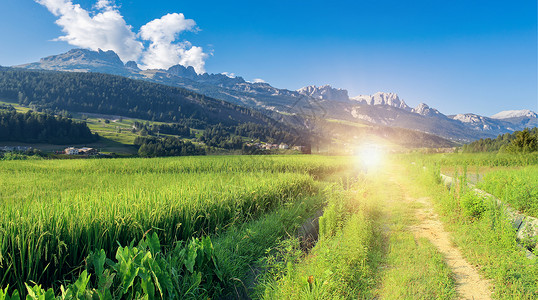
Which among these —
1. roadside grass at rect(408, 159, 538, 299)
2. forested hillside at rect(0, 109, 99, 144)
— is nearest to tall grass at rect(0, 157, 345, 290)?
roadside grass at rect(408, 159, 538, 299)

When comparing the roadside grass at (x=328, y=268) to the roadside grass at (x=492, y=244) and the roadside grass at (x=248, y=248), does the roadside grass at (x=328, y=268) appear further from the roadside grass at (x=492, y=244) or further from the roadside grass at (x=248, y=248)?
the roadside grass at (x=492, y=244)

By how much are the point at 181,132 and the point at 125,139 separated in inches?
1310

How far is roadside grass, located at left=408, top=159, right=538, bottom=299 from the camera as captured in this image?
4.50 m

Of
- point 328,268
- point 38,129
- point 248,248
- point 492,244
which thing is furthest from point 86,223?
point 38,129

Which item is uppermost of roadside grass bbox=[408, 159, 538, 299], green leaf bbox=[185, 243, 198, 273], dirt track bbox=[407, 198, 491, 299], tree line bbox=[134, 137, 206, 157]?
green leaf bbox=[185, 243, 198, 273]

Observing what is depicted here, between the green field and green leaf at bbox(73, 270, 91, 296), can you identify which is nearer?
green leaf at bbox(73, 270, 91, 296)

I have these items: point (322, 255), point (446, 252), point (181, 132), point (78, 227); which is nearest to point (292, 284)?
point (322, 255)

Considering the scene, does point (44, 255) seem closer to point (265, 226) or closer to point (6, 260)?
point (6, 260)

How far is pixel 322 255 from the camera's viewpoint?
4250 mm

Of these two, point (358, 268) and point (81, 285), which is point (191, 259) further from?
point (358, 268)

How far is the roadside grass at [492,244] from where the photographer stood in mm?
4504

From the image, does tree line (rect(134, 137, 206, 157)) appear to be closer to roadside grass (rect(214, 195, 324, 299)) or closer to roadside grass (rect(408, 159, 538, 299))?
roadside grass (rect(214, 195, 324, 299))

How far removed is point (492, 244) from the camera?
599cm

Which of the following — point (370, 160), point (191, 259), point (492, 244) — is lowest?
point (370, 160)
